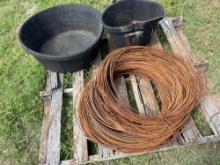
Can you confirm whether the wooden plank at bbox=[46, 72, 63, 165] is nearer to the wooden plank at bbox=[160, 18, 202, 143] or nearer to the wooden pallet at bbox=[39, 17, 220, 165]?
the wooden pallet at bbox=[39, 17, 220, 165]

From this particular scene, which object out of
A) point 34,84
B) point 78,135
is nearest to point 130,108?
point 78,135

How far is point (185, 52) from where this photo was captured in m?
2.73

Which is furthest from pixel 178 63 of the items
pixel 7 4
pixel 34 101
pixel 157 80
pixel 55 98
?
pixel 7 4

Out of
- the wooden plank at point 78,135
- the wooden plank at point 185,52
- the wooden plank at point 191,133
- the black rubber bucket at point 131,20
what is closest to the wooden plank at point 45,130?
the wooden plank at point 78,135

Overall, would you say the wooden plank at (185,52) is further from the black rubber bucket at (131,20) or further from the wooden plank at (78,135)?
the wooden plank at (78,135)

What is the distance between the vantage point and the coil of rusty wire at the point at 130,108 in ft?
7.05

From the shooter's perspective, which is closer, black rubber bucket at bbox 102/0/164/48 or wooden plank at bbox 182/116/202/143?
wooden plank at bbox 182/116/202/143

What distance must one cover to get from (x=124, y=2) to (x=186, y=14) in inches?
28.2

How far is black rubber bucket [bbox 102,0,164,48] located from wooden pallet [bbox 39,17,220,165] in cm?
21

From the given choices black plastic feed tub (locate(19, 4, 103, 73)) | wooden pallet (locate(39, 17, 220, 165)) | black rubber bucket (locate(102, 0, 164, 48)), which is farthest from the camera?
black plastic feed tub (locate(19, 4, 103, 73))

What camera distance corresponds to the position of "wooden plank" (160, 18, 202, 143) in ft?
7.12

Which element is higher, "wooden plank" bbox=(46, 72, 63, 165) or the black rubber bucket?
the black rubber bucket

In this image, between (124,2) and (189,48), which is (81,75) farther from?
(189,48)

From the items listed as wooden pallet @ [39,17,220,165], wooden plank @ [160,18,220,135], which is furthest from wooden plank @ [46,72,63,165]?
wooden plank @ [160,18,220,135]
